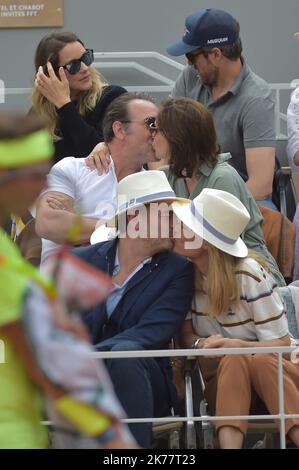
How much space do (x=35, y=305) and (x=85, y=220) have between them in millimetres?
2814

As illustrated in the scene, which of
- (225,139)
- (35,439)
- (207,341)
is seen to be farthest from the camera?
(225,139)

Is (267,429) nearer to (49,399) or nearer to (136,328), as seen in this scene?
(136,328)

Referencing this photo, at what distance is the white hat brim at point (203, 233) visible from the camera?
4301 millimetres

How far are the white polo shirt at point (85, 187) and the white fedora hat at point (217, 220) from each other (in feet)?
2.54

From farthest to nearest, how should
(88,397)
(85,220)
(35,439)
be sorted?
(85,220) → (35,439) → (88,397)

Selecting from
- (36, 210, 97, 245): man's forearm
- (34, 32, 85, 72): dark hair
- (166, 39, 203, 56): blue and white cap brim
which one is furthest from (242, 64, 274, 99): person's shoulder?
(36, 210, 97, 245): man's forearm

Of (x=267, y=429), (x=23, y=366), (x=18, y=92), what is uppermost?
(x=18, y=92)

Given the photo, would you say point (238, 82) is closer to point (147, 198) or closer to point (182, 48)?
point (182, 48)

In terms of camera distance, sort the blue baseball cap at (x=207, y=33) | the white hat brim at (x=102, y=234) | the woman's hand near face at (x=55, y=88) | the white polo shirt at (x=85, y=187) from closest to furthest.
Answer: the white hat brim at (x=102, y=234), the white polo shirt at (x=85, y=187), the woman's hand near face at (x=55, y=88), the blue baseball cap at (x=207, y=33)

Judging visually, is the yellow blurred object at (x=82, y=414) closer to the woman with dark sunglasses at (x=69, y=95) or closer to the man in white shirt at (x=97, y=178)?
the man in white shirt at (x=97, y=178)

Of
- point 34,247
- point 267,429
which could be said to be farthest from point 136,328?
point 34,247

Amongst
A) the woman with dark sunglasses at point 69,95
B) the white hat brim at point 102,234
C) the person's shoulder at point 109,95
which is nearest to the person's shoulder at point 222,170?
the white hat brim at point 102,234

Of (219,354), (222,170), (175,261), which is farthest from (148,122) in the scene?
(219,354)

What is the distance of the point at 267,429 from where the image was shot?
4.38 meters
